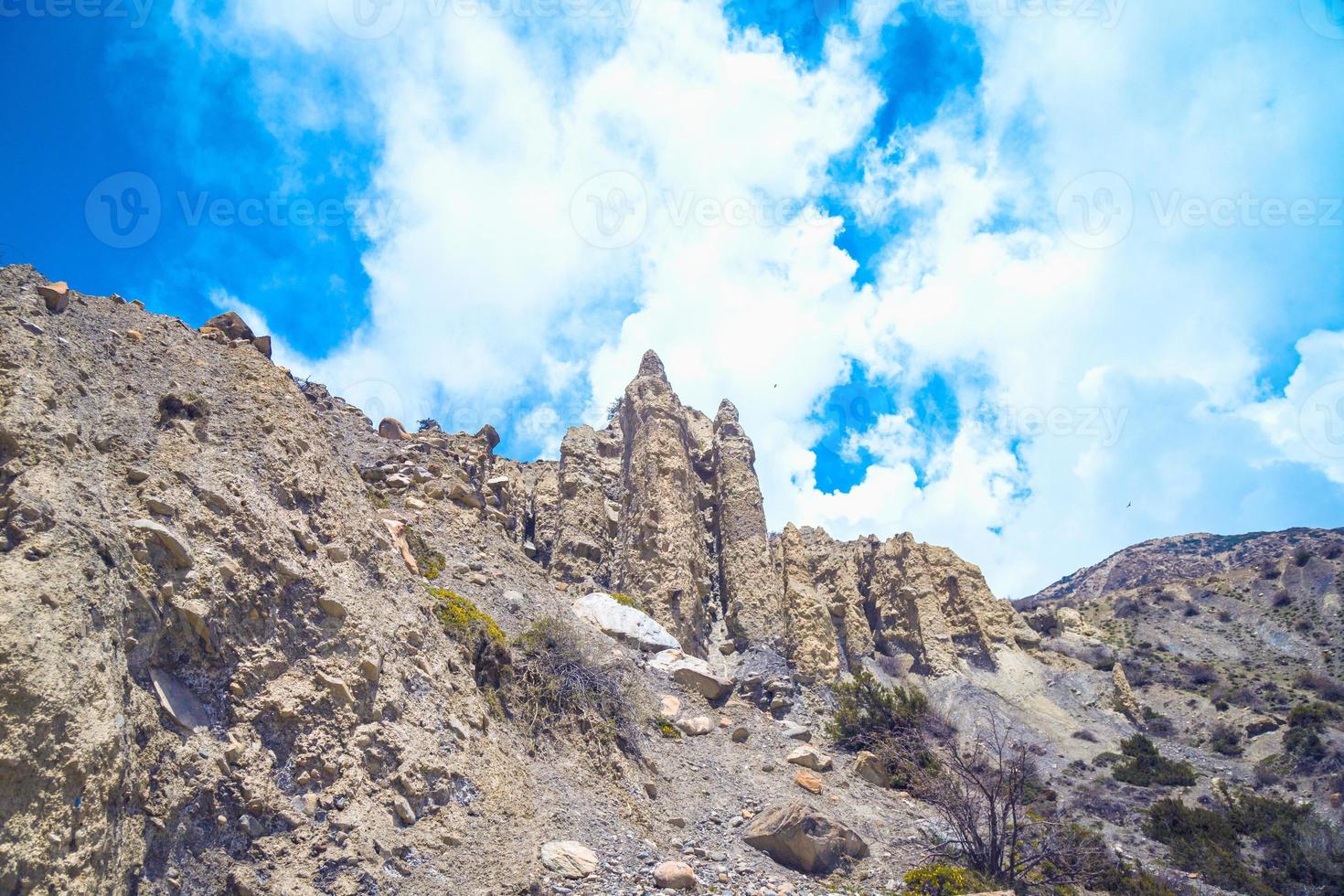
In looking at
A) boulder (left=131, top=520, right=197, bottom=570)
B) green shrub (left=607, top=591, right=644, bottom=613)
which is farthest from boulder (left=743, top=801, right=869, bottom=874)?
green shrub (left=607, top=591, right=644, bottom=613)

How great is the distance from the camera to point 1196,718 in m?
28.3

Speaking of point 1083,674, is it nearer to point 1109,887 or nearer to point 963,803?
point 1109,887

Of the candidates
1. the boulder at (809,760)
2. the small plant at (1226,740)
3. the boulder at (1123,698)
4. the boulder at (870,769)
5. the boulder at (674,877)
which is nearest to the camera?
the boulder at (674,877)

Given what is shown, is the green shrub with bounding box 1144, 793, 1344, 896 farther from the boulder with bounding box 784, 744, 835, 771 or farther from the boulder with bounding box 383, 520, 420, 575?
the boulder with bounding box 383, 520, 420, 575

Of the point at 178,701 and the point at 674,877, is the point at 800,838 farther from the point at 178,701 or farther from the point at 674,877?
the point at 178,701

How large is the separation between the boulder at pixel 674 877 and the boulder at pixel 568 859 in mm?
715

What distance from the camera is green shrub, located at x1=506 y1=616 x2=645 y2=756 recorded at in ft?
32.6

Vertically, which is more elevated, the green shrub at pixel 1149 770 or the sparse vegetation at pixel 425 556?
the sparse vegetation at pixel 425 556

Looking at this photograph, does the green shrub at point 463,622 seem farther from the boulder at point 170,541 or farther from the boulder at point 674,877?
the boulder at point 170,541

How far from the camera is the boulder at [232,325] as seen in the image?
10915mm

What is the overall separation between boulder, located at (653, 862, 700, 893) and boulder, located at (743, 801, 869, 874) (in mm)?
1877

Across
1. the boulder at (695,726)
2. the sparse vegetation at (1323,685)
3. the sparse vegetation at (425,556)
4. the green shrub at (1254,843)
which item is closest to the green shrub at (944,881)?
the boulder at (695,726)

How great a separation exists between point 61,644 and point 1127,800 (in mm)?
23599

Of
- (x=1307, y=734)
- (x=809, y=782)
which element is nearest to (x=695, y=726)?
(x=809, y=782)
